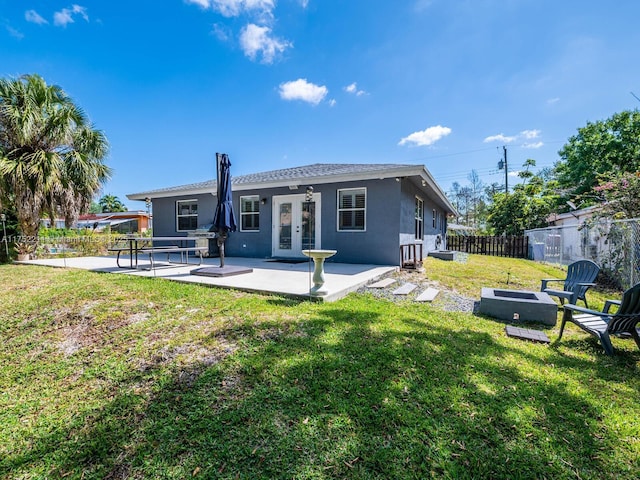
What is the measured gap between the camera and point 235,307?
13.6ft

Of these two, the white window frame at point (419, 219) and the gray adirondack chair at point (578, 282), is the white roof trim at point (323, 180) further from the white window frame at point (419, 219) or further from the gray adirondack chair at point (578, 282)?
the gray adirondack chair at point (578, 282)

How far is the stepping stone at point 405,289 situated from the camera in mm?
5547

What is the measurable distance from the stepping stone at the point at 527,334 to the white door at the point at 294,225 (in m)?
6.23

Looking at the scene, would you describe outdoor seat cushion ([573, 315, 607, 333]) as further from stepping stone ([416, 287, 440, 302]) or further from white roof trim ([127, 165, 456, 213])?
white roof trim ([127, 165, 456, 213])

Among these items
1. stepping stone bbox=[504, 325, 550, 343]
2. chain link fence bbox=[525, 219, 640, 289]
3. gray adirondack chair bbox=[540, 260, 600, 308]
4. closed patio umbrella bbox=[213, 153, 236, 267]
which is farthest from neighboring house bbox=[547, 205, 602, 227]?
closed patio umbrella bbox=[213, 153, 236, 267]

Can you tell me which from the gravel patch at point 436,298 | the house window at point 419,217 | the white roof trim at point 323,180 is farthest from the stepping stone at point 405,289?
the house window at point 419,217

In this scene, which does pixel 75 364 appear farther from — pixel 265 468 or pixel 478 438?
pixel 478 438

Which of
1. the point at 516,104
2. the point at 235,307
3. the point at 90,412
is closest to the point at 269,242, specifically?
the point at 235,307

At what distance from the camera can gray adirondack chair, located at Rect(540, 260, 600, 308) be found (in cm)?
454

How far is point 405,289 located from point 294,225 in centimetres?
500

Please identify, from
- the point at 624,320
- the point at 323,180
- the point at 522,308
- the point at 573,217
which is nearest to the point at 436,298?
the point at 522,308

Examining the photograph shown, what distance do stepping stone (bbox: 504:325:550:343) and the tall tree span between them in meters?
20.9

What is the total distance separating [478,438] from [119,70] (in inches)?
547

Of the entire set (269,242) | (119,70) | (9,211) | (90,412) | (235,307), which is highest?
(119,70)
